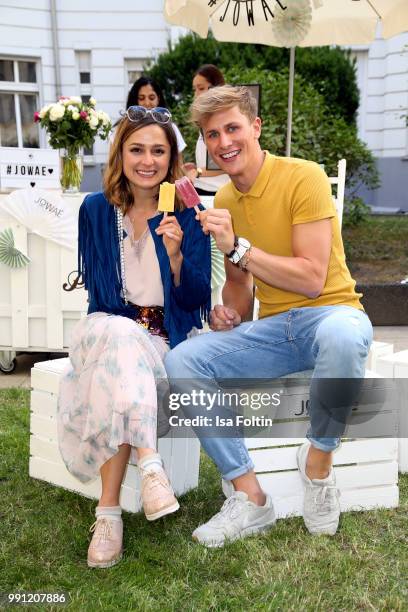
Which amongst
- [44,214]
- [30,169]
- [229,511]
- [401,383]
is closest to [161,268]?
[229,511]

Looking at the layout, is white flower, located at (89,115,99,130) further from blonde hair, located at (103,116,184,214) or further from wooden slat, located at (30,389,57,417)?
wooden slat, located at (30,389,57,417)

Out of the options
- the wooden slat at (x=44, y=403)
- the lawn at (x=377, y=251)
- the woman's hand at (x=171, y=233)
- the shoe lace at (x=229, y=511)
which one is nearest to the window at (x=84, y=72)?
the lawn at (x=377, y=251)

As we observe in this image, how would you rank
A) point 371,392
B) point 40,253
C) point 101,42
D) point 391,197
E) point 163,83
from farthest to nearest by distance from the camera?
point 391,197 < point 101,42 < point 163,83 < point 40,253 < point 371,392

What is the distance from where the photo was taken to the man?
236 centimetres

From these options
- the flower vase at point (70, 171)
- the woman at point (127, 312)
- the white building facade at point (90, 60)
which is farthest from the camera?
the white building facade at point (90, 60)

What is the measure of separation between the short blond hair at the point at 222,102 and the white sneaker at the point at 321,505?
4.58 feet

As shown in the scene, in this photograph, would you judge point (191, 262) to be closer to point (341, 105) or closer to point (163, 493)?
point (163, 493)

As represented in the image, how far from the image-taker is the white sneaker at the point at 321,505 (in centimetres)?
244

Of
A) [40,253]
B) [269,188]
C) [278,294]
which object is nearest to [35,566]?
[278,294]

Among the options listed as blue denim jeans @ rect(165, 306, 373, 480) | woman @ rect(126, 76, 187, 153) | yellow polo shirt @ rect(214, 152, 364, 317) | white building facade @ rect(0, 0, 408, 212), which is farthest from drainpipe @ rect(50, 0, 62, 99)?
blue denim jeans @ rect(165, 306, 373, 480)

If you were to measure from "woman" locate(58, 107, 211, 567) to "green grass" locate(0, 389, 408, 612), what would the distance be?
0.42ft

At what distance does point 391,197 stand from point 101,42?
7.25 meters

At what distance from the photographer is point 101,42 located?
46.3ft

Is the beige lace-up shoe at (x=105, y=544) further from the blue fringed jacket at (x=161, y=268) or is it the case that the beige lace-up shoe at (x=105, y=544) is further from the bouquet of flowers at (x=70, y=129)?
the bouquet of flowers at (x=70, y=129)
